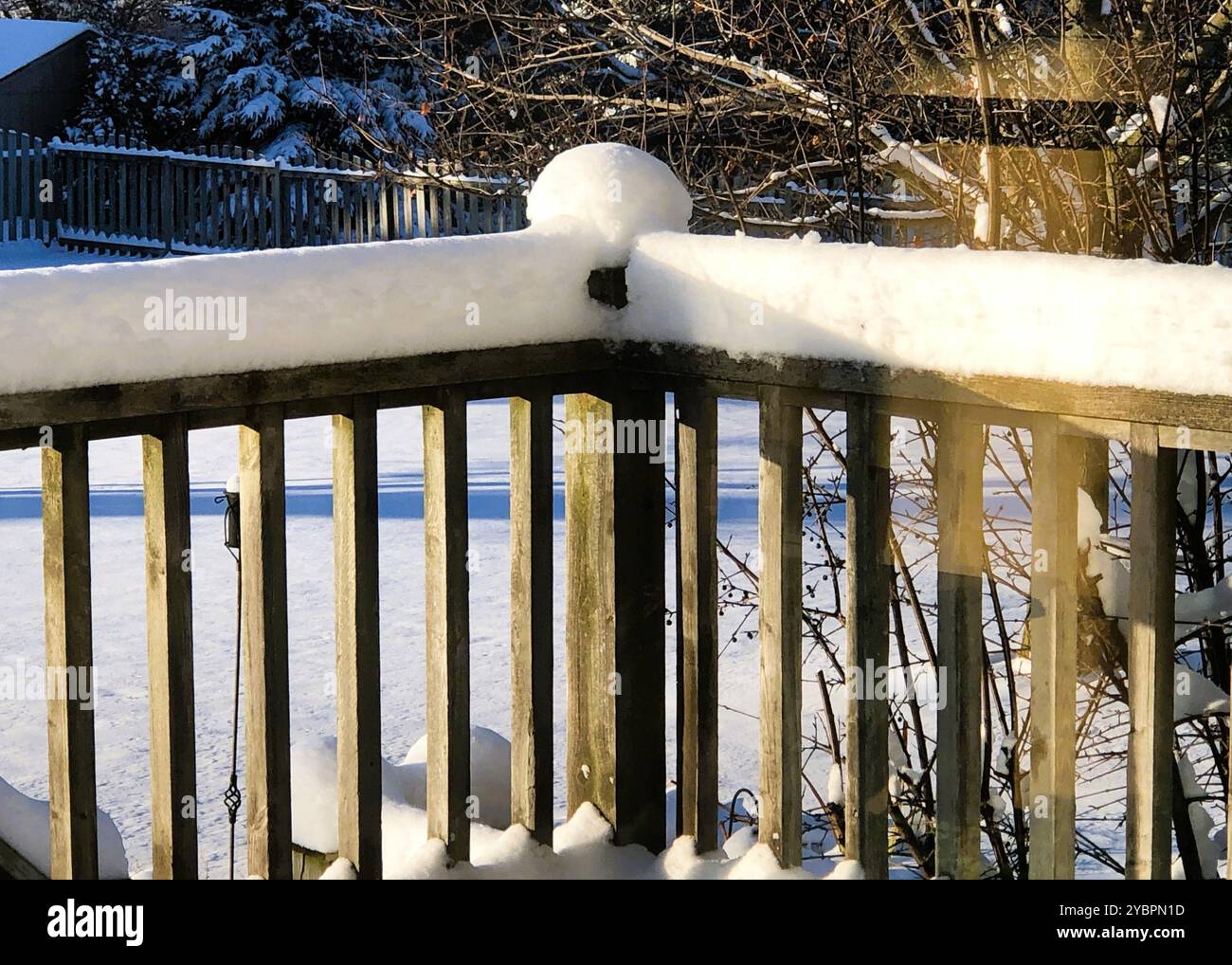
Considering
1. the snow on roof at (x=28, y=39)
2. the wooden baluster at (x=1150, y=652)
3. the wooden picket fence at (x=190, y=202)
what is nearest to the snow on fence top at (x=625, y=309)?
the wooden baluster at (x=1150, y=652)

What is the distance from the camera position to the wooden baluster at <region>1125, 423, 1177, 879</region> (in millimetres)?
2129

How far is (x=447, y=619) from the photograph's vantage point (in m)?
2.62

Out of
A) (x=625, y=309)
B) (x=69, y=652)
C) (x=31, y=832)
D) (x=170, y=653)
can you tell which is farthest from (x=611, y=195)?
(x=31, y=832)

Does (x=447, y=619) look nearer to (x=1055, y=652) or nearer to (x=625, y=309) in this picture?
(x=625, y=309)

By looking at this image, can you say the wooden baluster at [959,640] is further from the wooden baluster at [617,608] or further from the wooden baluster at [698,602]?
the wooden baluster at [617,608]

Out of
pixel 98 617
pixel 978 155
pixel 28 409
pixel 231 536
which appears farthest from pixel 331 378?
pixel 98 617

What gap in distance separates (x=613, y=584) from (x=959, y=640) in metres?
0.67

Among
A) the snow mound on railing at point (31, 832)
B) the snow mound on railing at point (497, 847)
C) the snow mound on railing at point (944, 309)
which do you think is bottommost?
the snow mound on railing at point (497, 847)

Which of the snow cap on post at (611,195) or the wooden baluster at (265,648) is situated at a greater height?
the snow cap on post at (611,195)

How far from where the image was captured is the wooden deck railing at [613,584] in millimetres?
2197

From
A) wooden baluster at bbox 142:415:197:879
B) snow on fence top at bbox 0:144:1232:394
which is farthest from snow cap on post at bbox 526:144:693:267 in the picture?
wooden baluster at bbox 142:415:197:879

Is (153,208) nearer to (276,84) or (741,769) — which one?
(276,84)

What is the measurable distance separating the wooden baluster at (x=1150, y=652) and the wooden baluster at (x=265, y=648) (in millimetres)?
1231
